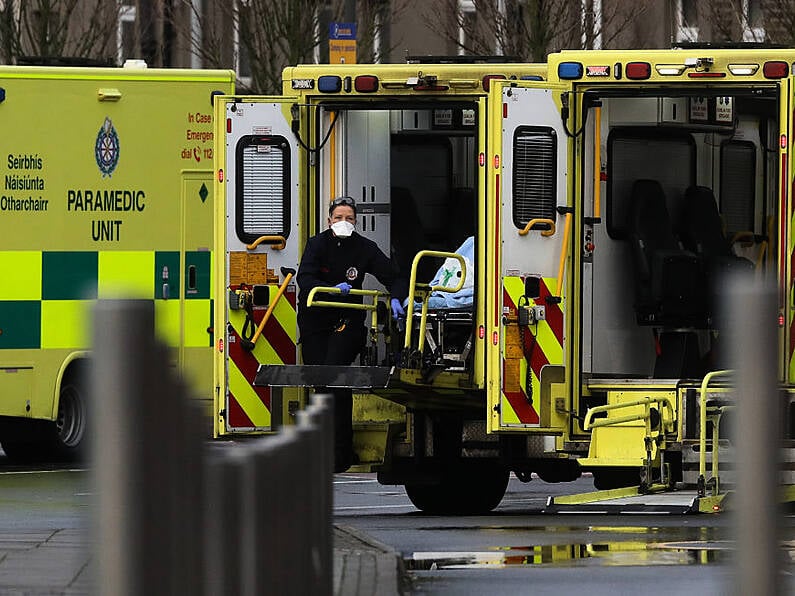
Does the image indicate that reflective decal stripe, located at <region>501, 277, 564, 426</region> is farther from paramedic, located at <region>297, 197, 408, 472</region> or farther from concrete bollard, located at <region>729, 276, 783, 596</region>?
concrete bollard, located at <region>729, 276, 783, 596</region>

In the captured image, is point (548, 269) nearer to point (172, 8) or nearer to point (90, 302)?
point (90, 302)

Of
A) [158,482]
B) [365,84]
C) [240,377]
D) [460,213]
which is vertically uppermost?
[365,84]

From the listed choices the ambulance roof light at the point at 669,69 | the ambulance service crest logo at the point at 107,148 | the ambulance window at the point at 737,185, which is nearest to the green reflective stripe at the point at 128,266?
the ambulance service crest logo at the point at 107,148

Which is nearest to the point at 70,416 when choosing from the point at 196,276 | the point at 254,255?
the point at 196,276

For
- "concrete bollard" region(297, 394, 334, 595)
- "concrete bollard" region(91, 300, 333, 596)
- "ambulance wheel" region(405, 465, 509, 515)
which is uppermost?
"concrete bollard" region(91, 300, 333, 596)

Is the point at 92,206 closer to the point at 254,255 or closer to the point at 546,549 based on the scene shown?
the point at 254,255

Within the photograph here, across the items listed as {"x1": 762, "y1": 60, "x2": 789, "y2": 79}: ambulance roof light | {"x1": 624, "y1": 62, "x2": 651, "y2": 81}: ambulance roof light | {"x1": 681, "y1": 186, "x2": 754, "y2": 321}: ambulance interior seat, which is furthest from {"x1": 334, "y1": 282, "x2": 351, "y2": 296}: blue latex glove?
{"x1": 762, "y1": 60, "x2": 789, "y2": 79}: ambulance roof light

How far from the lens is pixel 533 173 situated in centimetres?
1218

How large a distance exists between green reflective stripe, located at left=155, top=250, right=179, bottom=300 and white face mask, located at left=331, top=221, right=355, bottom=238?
4.55m

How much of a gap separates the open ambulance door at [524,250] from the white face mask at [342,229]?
1.00 m

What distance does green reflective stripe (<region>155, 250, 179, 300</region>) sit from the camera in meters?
17.1

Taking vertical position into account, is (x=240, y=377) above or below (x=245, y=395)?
above

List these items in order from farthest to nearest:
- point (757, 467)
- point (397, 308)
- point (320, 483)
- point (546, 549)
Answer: point (397, 308), point (546, 549), point (320, 483), point (757, 467)

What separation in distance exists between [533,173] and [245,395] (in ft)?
7.34
